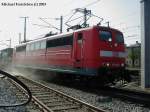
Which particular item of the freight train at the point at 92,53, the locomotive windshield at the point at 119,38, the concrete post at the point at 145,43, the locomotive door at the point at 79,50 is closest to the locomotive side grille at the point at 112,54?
the freight train at the point at 92,53

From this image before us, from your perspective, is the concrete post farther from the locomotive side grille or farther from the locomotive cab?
the locomotive side grille

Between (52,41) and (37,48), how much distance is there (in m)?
3.43

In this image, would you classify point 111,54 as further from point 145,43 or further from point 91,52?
point 145,43

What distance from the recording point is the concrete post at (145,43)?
46.6 ft

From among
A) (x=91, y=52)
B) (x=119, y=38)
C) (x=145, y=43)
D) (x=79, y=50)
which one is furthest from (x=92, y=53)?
(x=145, y=43)

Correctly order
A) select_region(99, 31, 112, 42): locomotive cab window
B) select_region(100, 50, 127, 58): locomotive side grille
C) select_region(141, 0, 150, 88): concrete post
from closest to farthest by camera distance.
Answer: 1. select_region(100, 50, 127, 58): locomotive side grille
2. select_region(99, 31, 112, 42): locomotive cab window
3. select_region(141, 0, 150, 88): concrete post

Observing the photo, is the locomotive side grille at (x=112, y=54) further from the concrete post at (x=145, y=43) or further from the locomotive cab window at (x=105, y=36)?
the concrete post at (x=145, y=43)

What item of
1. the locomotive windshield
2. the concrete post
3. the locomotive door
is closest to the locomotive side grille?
the locomotive windshield

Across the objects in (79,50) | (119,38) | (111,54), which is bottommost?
(111,54)

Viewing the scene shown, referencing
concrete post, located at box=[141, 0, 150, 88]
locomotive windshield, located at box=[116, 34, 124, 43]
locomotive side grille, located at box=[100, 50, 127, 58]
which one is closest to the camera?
locomotive side grille, located at box=[100, 50, 127, 58]

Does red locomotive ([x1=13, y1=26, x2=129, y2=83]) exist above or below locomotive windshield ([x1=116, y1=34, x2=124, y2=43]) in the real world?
below

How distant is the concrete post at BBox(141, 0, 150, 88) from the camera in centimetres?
1422

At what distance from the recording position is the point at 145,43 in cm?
1439

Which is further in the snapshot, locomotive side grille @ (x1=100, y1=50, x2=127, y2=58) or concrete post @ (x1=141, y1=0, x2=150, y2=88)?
concrete post @ (x1=141, y1=0, x2=150, y2=88)
